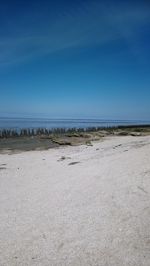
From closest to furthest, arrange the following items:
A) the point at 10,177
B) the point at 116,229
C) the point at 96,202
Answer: the point at 116,229 → the point at 96,202 → the point at 10,177

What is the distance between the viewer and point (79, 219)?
5.13 metres

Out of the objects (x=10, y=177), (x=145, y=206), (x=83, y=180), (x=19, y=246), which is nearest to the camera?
(x=19, y=246)

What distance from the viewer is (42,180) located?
332 inches

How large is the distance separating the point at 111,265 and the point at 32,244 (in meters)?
1.36

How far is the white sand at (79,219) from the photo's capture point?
3.98m

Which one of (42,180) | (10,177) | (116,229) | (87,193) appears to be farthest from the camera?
(10,177)

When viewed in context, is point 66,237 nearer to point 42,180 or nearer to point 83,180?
point 83,180

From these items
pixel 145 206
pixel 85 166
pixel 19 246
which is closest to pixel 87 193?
pixel 145 206

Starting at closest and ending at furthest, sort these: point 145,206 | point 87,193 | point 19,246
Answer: point 19,246 → point 145,206 → point 87,193

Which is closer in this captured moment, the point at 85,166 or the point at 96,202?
the point at 96,202

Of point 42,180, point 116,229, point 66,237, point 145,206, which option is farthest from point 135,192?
point 42,180

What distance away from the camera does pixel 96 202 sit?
5.90 metres

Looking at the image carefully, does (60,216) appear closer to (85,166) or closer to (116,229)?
(116,229)

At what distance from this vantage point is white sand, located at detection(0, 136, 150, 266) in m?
3.98
